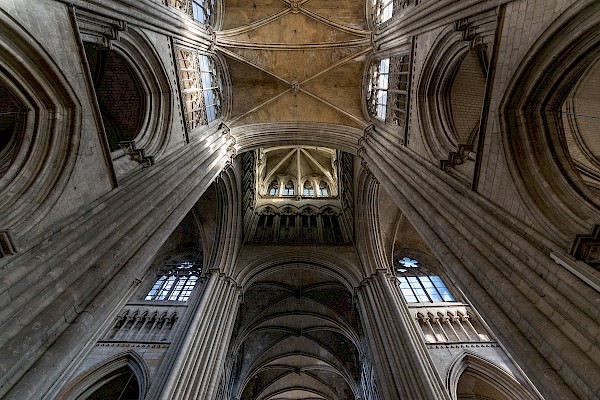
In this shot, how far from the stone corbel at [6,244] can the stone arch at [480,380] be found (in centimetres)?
1125

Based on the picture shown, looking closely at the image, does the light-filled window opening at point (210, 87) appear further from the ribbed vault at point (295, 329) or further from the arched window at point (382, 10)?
the ribbed vault at point (295, 329)

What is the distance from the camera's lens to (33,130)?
5672 millimetres

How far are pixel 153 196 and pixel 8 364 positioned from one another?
446 cm

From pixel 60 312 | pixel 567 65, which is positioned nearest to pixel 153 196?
pixel 60 312

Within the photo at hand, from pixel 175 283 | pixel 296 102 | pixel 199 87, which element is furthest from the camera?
pixel 296 102

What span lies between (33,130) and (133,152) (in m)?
2.70

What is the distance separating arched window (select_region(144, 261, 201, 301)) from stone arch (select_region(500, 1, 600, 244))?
13.6 m

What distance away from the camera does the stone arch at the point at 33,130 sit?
194 inches

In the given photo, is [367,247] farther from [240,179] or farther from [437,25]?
[437,25]

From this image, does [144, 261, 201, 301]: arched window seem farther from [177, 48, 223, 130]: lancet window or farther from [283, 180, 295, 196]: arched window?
[283, 180, 295, 196]: arched window

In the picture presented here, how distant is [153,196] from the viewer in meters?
7.69

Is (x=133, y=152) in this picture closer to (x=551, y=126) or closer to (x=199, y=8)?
(x=551, y=126)

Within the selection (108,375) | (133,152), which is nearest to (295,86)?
(133,152)

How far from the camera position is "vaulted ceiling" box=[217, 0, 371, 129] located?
53.6ft
